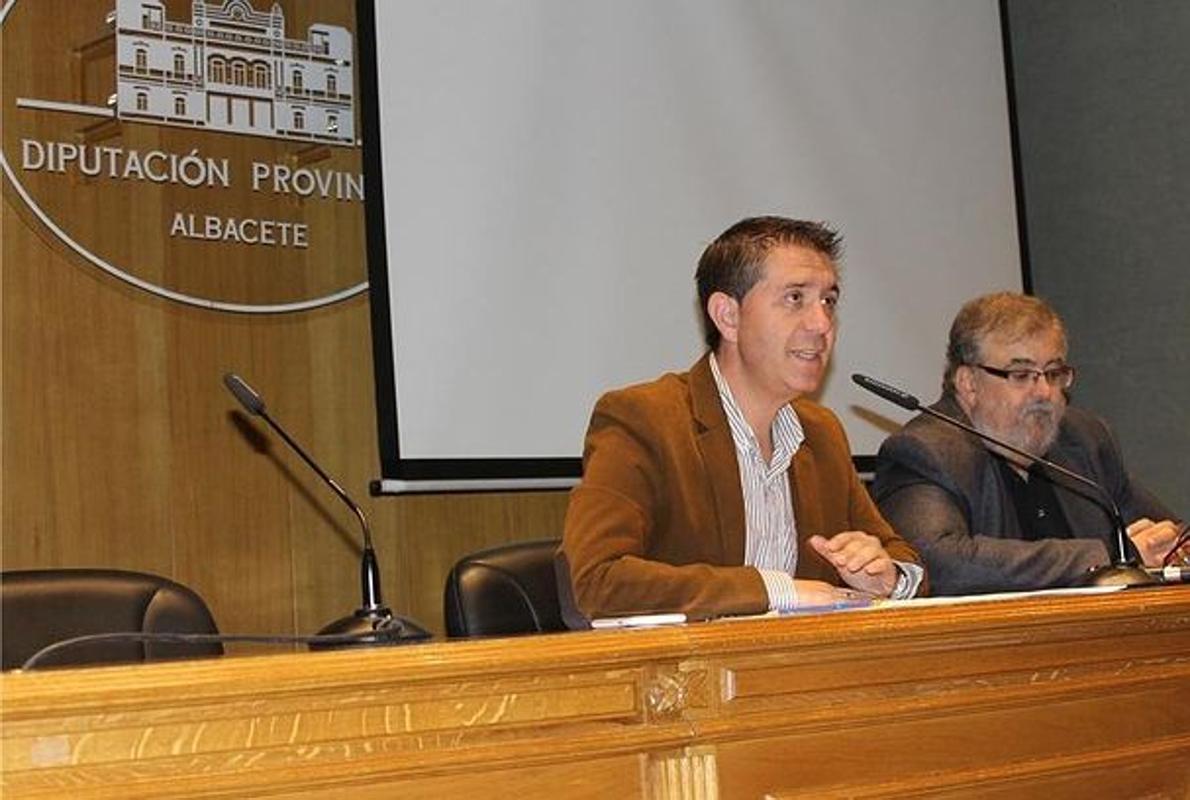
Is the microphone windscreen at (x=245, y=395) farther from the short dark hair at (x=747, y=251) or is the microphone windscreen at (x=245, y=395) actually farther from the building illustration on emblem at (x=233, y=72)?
the building illustration on emblem at (x=233, y=72)

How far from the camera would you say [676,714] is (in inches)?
73.6

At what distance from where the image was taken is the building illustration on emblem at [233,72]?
3.74 meters

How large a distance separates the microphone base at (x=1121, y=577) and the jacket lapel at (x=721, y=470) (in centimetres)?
55

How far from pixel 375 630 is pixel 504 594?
0.76m

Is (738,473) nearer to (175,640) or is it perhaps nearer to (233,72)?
(175,640)

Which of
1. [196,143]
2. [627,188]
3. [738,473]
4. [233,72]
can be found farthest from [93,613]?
[627,188]

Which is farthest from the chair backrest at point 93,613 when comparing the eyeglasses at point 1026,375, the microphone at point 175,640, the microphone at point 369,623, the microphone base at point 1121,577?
the eyeglasses at point 1026,375

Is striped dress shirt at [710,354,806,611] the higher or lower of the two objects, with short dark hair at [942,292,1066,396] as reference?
lower

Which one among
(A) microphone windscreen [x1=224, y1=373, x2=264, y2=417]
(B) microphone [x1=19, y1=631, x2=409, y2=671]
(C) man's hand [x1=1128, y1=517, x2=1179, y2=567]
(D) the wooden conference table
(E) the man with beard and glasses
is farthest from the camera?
(E) the man with beard and glasses

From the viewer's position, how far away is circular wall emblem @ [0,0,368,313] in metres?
3.64

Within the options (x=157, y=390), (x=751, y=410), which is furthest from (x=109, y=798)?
(x=157, y=390)

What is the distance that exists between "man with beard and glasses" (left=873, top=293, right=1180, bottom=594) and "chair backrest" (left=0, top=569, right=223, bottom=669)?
146cm

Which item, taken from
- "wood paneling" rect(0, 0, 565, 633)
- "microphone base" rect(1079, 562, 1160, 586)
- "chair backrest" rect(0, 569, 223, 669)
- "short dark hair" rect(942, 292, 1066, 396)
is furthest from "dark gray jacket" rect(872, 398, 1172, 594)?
"chair backrest" rect(0, 569, 223, 669)

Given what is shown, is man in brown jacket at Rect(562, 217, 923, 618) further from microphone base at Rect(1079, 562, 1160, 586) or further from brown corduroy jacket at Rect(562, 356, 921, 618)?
microphone base at Rect(1079, 562, 1160, 586)
